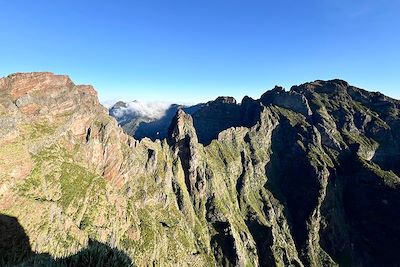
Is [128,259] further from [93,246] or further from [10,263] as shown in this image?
[10,263]

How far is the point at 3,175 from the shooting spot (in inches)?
7308

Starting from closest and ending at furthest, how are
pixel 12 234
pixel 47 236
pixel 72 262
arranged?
pixel 72 262, pixel 12 234, pixel 47 236

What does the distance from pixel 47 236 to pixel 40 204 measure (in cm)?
1860

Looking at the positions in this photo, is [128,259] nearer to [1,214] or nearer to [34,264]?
[34,264]

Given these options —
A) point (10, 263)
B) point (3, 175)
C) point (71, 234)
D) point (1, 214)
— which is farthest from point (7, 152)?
point (10, 263)

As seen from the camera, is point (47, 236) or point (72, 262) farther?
point (47, 236)

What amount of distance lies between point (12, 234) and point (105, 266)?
477ft

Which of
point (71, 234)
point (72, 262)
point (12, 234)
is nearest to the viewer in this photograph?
point (72, 262)

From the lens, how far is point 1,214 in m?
165

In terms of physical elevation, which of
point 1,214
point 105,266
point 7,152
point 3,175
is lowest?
point 105,266

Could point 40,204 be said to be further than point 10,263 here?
Yes

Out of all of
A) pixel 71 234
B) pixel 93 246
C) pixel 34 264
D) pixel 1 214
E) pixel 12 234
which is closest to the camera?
pixel 34 264

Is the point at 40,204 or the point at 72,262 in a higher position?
the point at 40,204

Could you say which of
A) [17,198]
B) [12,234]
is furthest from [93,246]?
[17,198]
